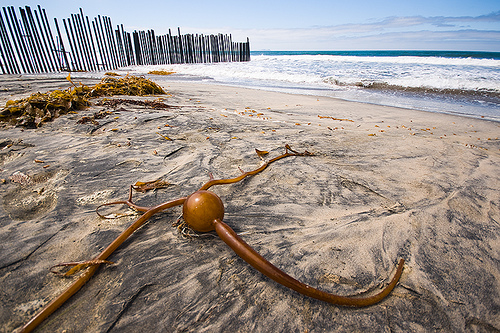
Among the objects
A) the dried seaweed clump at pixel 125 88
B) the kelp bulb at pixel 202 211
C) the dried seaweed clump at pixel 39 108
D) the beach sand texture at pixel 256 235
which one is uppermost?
the dried seaweed clump at pixel 125 88

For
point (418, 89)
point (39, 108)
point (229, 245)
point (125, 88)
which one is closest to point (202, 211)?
point (229, 245)

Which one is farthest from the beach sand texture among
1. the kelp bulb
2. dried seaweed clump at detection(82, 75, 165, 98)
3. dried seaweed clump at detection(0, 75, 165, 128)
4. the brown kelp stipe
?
dried seaweed clump at detection(82, 75, 165, 98)

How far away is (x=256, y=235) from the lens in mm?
1244

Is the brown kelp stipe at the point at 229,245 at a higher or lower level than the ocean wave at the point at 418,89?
lower

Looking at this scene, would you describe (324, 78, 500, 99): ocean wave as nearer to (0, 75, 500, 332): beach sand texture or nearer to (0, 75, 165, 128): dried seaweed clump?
(0, 75, 500, 332): beach sand texture

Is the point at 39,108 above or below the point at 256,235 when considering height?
Result: above

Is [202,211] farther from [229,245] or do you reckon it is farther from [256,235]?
[256,235]

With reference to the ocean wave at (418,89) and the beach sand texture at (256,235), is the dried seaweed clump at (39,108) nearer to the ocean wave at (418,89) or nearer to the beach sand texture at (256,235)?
the beach sand texture at (256,235)

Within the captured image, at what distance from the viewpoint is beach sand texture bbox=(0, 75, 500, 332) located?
2.83 ft

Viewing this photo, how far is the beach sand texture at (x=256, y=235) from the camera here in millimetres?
862

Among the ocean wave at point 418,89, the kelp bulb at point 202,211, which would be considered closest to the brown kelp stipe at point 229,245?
the kelp bulb at point 202,211

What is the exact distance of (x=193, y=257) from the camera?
1082 millimetres

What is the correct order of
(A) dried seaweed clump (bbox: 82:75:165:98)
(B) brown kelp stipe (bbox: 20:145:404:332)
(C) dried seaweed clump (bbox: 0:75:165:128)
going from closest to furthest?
1. (B) brown kelp stipe (bbox: 20:145:404:332)
2. (C) dried seaweed clump (bbox: 0:75:165:128)
3. (A) dried seaweed clump (bbox: 82:75:165:98)

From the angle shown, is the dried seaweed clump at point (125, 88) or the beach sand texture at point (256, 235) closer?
the beach sand texture at point (256, 235)
